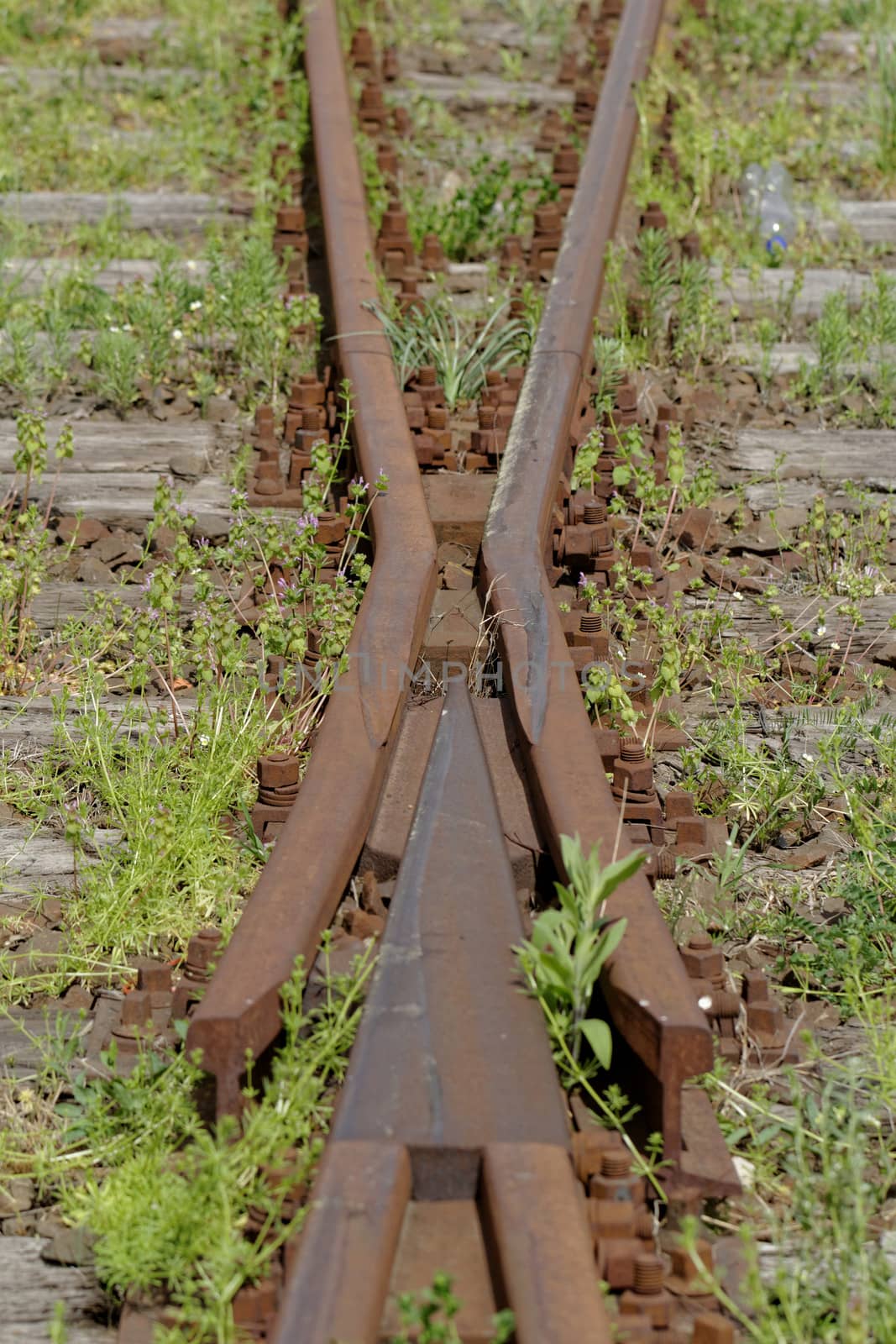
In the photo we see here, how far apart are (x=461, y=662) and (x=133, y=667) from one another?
2.41 feet

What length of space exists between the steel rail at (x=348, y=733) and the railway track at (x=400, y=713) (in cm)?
1

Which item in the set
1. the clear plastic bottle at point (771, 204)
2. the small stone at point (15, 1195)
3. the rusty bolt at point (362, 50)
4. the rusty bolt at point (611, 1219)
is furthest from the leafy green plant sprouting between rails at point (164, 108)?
the rusty bolt at point (611, 1219)

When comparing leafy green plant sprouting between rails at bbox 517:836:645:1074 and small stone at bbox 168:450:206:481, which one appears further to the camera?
small stone at bbox 168:450:206:481

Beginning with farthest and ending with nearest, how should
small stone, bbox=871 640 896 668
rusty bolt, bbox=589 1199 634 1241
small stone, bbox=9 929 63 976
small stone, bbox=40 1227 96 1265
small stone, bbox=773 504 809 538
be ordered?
small stone, bbox=773 504 809 538 < small stone, bbox=871 640 896 668 < small stone, bbox=9 929 63 976 < small stone, bbox=40 1227 96 1265 < rusty bolt, bbox=589 1199 634 1241

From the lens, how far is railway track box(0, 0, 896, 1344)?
268cm

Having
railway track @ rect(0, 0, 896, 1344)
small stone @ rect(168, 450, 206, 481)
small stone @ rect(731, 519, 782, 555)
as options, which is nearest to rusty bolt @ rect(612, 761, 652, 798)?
railway track @ rect(0, 0, 896, 1344)

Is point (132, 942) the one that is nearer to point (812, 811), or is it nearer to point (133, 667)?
point (133, 667)

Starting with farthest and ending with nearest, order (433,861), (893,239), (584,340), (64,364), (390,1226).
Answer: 1. (893,239)
2. (64,364)
3. (584,340)
4. (433,861)
5. (390,1226)

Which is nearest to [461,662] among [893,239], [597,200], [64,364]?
[64,364]

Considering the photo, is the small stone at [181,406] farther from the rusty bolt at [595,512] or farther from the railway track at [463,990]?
the rusty bolt at [595,512]

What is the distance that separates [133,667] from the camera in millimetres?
4172

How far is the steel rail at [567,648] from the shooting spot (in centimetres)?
284

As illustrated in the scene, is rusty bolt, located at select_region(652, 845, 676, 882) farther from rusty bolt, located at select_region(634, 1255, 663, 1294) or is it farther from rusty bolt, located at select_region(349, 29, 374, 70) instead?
rusty bolt, located at select_region(349, 29, 374, 70)

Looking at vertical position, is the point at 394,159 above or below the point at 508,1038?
above
